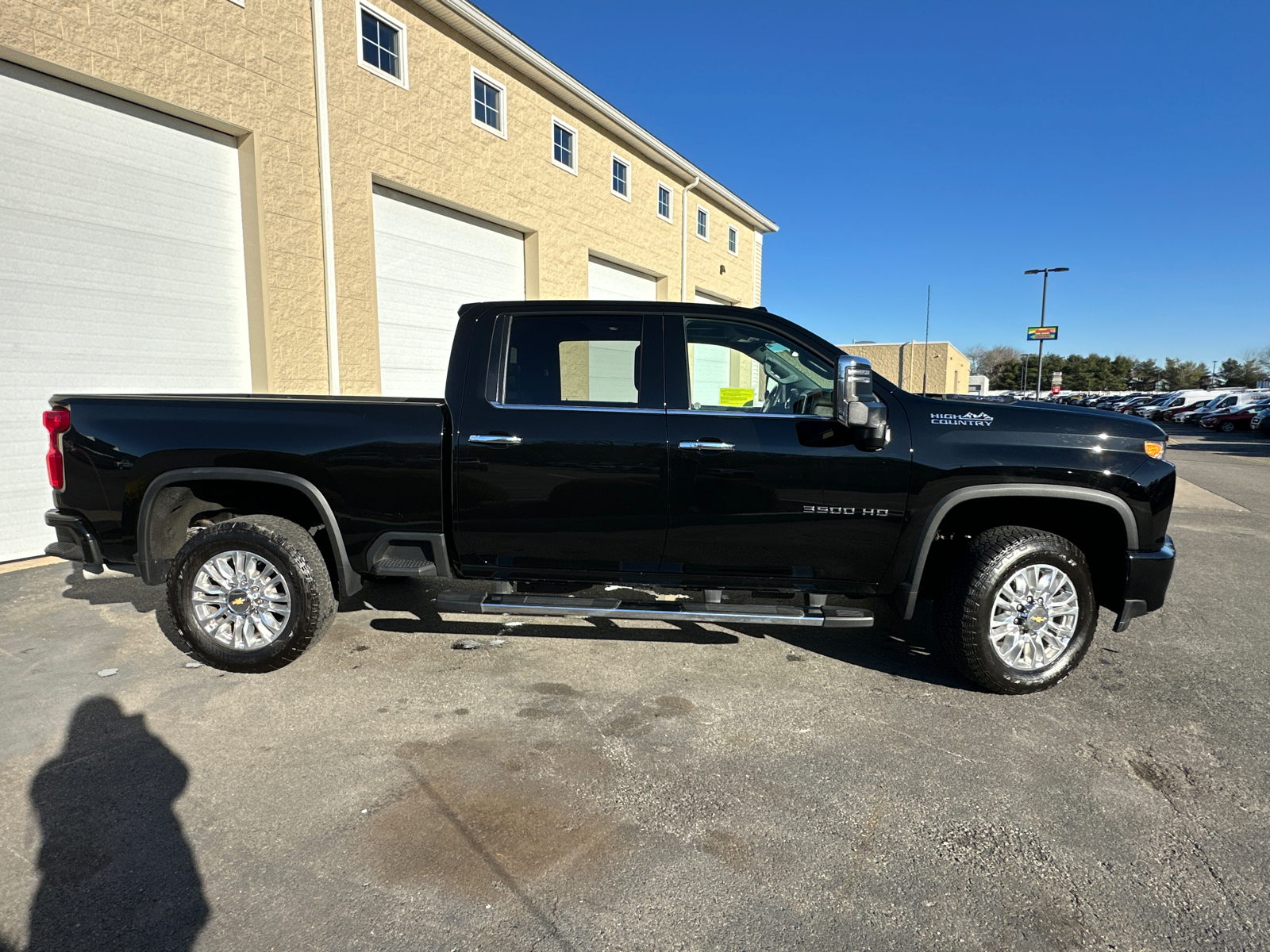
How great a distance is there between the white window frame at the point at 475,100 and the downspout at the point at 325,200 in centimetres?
280

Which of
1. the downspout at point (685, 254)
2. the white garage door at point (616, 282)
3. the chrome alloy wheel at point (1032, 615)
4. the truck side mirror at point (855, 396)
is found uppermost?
the downspout at point (685, 254)

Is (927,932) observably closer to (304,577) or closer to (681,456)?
(681,456)

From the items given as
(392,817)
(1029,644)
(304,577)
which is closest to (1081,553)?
(1029,644)

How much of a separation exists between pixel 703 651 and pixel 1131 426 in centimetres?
267

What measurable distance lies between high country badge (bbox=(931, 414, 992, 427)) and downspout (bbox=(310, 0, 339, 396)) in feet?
24.0

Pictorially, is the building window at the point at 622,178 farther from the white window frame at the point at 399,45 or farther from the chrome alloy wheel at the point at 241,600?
the chrome alloy wheel at the point at 241,600

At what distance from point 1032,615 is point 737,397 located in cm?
195

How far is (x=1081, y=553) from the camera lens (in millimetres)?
3775

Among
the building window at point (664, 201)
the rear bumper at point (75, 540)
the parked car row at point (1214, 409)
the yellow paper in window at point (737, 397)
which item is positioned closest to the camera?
the rear bumper at point (75, 540)

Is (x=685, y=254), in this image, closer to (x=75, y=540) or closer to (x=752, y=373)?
(x=752, y=373)

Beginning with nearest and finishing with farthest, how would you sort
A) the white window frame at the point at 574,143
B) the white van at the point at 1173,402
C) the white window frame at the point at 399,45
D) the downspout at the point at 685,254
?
the white window frame at the point at 399,45 < the white window frame at the point at 574,143 < the downspout at the point at 685,254 < the white van at the point at 1173,402

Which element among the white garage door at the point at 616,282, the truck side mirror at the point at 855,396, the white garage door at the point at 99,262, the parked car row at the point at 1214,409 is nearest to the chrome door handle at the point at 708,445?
the truck side mirror at the point at 855,396

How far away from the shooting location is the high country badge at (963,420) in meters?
3.73

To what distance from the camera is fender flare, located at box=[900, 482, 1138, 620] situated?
12.0 feet
